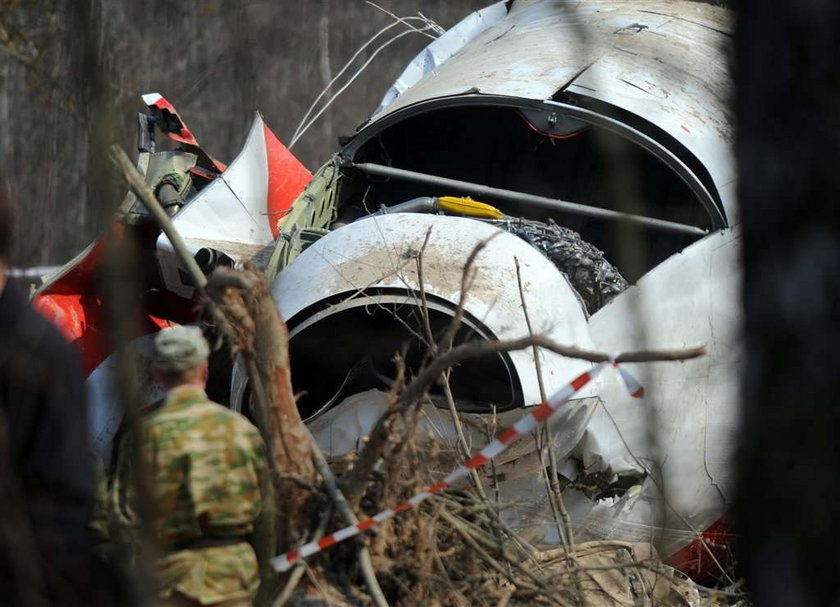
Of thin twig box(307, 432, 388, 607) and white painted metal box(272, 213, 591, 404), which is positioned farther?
white painted metal box(272, 213, 591, 404)

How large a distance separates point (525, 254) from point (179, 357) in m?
2.65

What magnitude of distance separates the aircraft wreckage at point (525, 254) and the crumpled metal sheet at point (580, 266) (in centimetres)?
1

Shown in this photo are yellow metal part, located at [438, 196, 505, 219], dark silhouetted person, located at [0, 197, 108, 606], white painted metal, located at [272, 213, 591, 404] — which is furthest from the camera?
yellow metal part, located at [438, 196, 505, 219]

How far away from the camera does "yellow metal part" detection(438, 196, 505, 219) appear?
21.8 feet

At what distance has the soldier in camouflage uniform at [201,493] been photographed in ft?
11.8

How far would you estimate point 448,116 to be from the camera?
8.66m

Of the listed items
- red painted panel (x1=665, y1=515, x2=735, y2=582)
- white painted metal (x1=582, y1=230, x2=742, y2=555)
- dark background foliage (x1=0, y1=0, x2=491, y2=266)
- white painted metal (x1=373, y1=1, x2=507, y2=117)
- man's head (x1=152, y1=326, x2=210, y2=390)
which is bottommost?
red painted panel (x1=665, y1=515, x2=735, y2=582)

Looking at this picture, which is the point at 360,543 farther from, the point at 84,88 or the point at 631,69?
the point at 631,69

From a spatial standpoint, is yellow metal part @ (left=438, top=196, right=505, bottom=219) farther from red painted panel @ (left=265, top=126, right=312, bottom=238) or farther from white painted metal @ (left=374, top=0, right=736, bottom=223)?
red painted panel @ (left=265, top=126, right=312, bottom=238)

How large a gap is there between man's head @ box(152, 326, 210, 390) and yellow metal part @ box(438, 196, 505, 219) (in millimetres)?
3080

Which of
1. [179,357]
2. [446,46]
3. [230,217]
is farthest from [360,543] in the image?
[446,46]

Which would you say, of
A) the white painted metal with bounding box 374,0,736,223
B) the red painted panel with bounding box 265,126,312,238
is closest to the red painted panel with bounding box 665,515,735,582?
the white painted metal with bounding box 374,0,736,223

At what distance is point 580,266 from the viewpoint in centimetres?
630

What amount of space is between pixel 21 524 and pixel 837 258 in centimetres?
128
